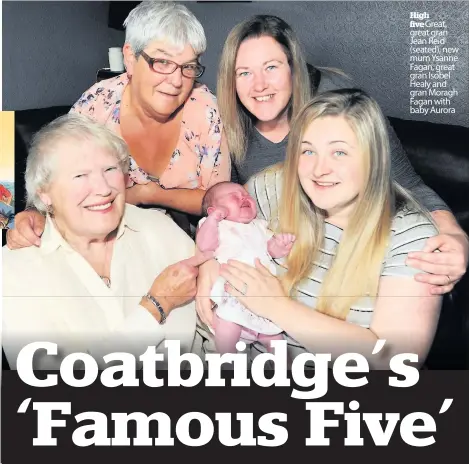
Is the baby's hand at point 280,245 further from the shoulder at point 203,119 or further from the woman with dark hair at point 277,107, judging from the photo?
the shoulder at point 203,119

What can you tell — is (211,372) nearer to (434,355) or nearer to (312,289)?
(312,289)

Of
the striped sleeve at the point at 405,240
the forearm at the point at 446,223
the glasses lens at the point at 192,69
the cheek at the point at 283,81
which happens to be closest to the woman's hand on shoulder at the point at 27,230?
the glasses lens at the point at 192,69

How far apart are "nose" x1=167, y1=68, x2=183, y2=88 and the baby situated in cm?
36

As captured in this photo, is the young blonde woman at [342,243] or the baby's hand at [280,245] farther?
the baby's hand at [280,245]

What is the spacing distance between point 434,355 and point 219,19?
1347mm

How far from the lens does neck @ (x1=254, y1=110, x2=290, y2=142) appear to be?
9.34 feet

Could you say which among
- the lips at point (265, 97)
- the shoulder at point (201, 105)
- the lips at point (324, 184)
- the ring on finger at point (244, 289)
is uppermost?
the lips at point (265, 97)

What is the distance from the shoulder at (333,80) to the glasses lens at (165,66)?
0.49 meters

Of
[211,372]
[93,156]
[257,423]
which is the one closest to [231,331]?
[211,372]

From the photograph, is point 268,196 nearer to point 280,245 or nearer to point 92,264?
point 280,245

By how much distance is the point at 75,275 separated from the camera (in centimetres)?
286

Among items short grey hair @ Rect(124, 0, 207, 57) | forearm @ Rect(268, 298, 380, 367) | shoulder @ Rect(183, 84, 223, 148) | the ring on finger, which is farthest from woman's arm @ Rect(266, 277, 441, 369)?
short grey hair @ Rect(124, 0, 207, 57)

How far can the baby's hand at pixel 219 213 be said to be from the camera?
2.81 m

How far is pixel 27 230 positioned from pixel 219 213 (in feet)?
2.14
